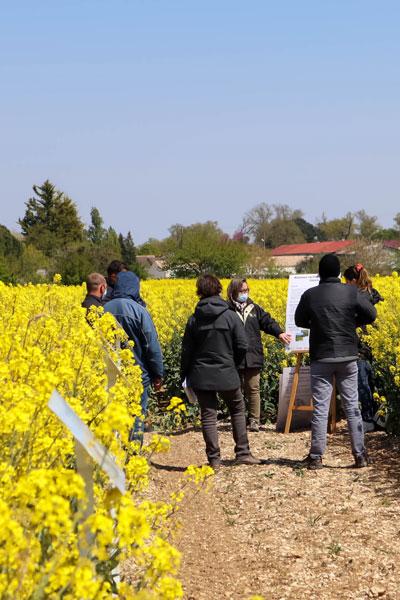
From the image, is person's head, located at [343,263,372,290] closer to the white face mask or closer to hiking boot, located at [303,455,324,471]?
the white face mask

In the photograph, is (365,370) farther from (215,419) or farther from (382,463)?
(215,419)

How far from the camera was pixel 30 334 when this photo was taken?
5.88 metres

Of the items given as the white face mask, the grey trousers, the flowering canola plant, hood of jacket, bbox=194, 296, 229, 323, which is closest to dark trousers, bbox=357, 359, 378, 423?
the white face mask

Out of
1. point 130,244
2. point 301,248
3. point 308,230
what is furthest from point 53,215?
point 308,230

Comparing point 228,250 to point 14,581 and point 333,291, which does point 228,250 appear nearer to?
point 333,291

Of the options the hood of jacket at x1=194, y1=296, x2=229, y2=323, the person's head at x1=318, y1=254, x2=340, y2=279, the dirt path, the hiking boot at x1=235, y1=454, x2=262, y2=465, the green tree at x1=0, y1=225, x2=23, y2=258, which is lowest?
the dirt path

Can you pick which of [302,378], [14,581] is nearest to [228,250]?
[302,378]

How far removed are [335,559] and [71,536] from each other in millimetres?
3289

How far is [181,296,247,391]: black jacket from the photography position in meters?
7.81

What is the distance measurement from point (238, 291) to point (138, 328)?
7.70 feet

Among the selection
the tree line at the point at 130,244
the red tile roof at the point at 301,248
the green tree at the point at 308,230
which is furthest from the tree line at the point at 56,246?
the green tree at the point at 308,230

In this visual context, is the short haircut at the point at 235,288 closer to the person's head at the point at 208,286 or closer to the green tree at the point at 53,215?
the person's head at the point at 208,286

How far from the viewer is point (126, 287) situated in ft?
25.1

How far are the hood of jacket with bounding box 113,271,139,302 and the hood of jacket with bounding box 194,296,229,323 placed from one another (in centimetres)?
59
